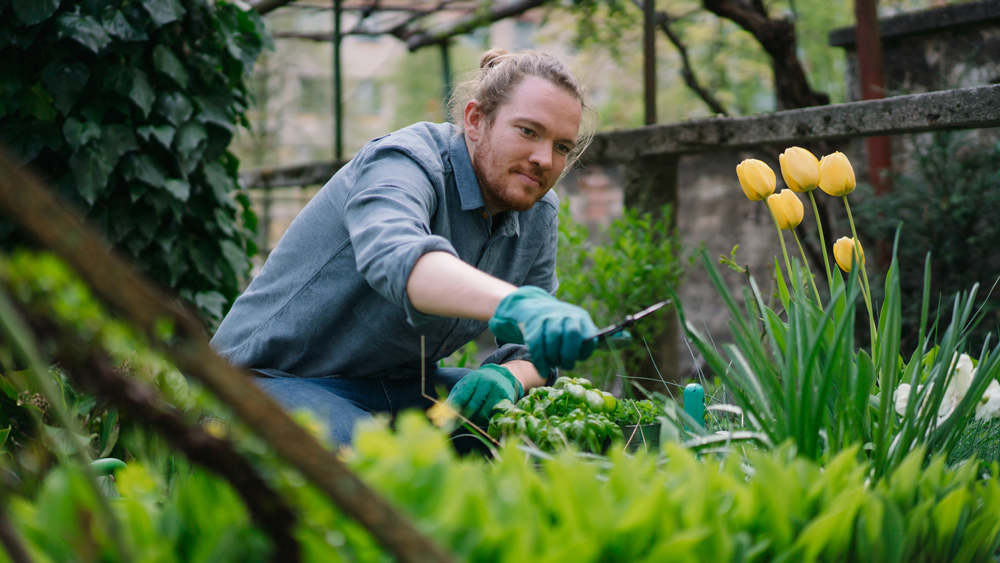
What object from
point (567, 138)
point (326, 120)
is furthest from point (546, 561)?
point (326, 120)

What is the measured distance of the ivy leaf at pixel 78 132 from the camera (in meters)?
2.33

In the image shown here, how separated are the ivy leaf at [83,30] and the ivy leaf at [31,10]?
0.19 feet

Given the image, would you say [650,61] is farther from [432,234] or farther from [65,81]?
[65,81]

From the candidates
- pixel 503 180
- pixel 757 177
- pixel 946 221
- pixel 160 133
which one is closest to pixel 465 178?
pixel 503 180

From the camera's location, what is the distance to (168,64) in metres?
2.55

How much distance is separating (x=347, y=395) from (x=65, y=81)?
1.48m

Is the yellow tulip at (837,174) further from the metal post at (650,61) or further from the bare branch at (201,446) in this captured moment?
the metal post at (650,61)

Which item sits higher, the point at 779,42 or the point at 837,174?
the point at 779,42

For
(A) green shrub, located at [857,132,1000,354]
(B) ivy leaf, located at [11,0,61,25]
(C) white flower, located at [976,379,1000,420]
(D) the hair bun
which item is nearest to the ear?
(D) the hair bun

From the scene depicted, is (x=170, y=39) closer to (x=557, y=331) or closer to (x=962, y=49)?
(x=557, y=331)

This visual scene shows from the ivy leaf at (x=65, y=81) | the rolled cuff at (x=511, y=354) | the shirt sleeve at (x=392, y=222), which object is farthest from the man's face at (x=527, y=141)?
the ivy leaf at (x=65, y=81)

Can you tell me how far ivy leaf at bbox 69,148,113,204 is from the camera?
2.35 metres

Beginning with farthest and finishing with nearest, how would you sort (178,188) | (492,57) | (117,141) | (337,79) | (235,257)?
(337,79) → (235,257) → (178,188) → (117,141) → (492,57)

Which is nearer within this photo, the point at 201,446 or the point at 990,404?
the point at 201,446
